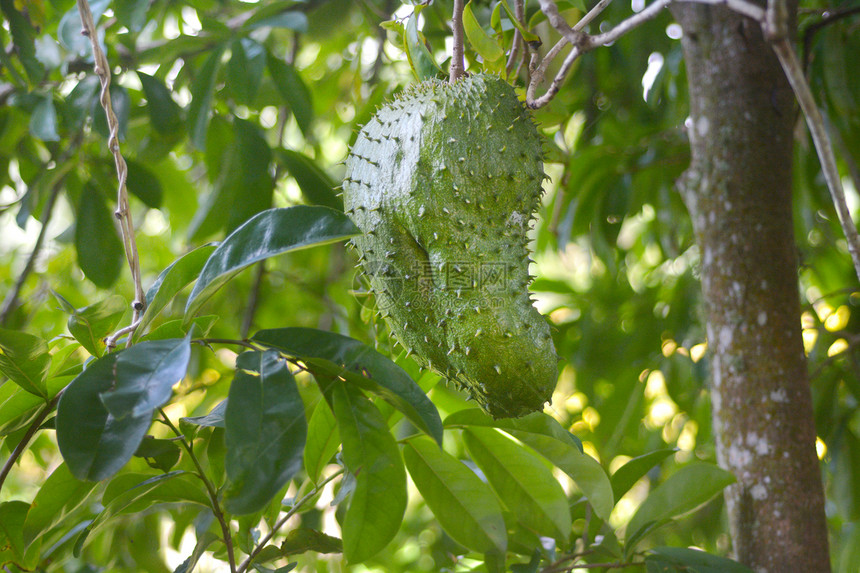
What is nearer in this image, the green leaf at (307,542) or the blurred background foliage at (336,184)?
the green leaf at (307,542)

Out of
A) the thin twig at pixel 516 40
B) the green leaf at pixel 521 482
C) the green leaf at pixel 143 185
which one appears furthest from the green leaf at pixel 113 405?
the green leaf at pixel 143 185

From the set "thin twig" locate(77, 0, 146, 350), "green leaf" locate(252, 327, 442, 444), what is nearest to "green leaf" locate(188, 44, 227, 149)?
"thin twig" locate(77, 0, 146, 350)

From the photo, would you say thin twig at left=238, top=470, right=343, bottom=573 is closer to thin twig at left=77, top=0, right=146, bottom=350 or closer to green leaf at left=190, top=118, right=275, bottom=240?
thin twig at left=77, top=0, right=146, bottom=350

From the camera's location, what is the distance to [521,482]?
870 mm

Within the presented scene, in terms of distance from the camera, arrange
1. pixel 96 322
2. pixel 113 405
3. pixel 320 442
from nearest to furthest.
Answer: pixel 113 405 → pixel 96 322 → pixel 320 442

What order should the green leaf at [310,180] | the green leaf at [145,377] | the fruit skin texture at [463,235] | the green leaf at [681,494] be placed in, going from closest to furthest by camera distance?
the green leaf at [145,377] → the fruit skin texture at [463,235] → the green leaf at [681,494] → the green leaf at [310,180]

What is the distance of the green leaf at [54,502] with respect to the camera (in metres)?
0.78

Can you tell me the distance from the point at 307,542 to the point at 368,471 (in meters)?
0.30

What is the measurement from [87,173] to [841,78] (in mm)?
1649

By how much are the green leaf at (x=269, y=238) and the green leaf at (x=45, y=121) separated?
721 millimetres

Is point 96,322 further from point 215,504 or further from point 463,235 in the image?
point 463,235

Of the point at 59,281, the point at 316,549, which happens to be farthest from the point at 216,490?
the point at 59,281

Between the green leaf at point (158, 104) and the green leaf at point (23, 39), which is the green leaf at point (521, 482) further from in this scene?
the green leaf at point (23, 39)

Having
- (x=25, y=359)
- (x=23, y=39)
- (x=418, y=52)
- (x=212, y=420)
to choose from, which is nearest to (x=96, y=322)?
(x=25, y=359)
